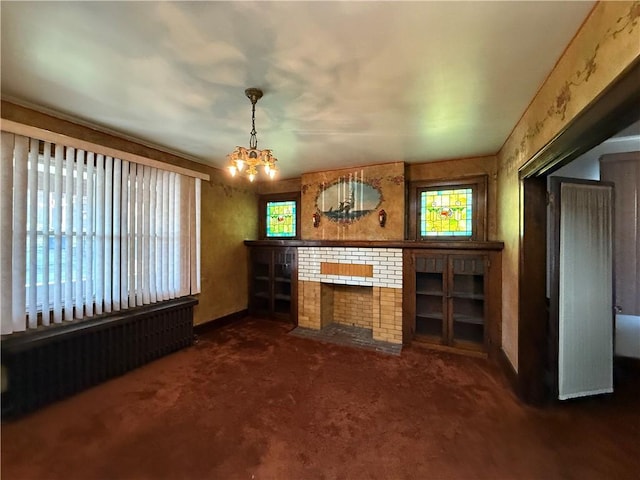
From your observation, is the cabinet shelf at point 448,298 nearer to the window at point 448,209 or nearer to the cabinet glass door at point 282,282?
the window at point 448,209

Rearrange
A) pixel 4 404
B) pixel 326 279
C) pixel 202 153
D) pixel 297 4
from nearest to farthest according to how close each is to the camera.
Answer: pixel 297 4 < pixel 4 404 < pixel 202 153 < pixel 326 279

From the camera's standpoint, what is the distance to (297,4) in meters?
1.18

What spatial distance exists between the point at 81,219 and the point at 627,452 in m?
4.72

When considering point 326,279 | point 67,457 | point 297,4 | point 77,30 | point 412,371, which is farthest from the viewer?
point 326,279

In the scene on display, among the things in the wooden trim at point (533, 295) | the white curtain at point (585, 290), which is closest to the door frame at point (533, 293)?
the wooden trim at point (533, 295)

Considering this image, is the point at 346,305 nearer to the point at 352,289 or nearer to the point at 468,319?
the point at 352,289

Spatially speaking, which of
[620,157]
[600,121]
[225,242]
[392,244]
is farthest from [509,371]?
[225,242]

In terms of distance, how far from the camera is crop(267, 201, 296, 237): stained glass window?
4.72m

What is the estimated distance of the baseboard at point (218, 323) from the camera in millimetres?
3786

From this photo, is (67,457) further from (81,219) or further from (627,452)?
(627,452)

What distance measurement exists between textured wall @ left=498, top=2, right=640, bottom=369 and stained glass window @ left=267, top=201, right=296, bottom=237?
10.4 feet

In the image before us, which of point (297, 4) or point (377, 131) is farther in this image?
point (377, 131)

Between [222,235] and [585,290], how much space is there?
Answer: 4.39m

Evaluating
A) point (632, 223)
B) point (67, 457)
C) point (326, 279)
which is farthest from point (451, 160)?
point (67, 457)
